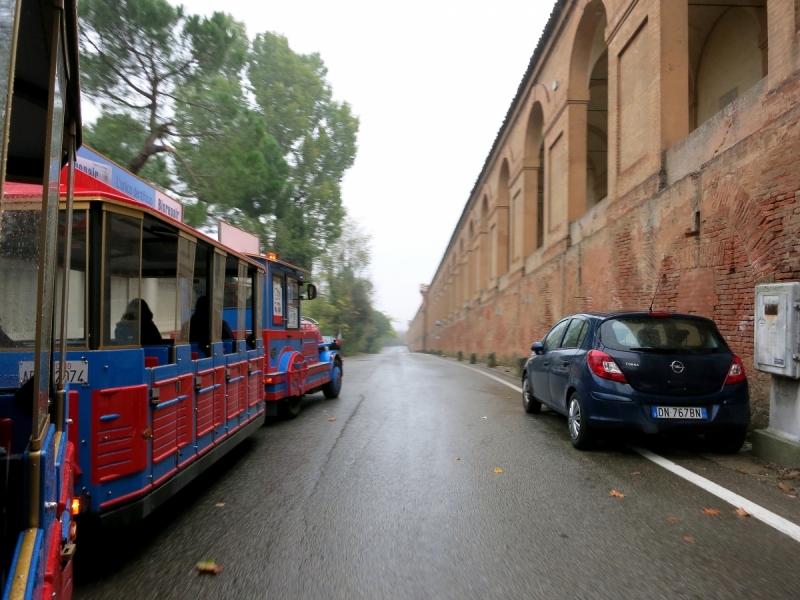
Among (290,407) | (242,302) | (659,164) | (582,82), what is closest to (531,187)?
(582,82)

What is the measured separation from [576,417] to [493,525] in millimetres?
2824

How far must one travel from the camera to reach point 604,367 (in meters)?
6.07

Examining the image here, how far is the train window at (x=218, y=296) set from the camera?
16.5 feet

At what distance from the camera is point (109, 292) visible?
134 inches

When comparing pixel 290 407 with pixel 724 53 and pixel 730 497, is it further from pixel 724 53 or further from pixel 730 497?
pixel 724 53

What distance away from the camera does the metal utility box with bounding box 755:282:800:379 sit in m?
5.59

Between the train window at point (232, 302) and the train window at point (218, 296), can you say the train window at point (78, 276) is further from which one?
the train window at point (232, 302)

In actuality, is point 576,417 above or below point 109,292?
below

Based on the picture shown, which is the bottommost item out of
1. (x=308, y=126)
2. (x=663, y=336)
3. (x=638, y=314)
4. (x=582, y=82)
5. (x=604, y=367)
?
(x=604, y=367)

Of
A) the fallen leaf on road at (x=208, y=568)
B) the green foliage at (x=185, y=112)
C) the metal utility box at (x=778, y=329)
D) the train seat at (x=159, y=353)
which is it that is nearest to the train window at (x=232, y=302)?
the train seat at (x=159, y=353)

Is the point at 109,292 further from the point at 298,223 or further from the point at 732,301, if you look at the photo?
the point at 298,223

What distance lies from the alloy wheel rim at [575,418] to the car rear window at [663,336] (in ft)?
2.71

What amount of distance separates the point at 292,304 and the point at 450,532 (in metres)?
5.81

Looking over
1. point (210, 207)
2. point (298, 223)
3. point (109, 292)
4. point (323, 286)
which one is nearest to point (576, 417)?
point (109, 292)
